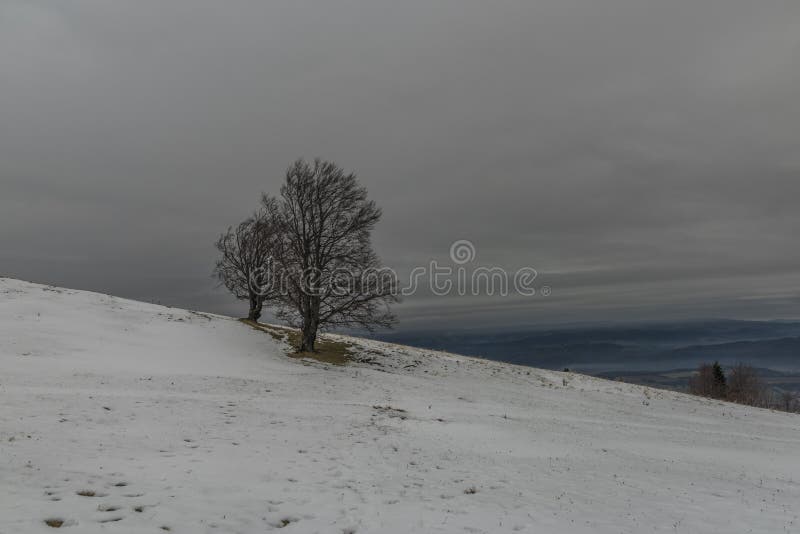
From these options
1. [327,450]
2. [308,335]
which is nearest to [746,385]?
[308,335]

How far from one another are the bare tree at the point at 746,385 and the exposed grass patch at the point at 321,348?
2849 inches

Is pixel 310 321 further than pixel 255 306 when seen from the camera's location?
No

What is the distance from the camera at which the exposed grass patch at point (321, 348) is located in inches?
1153

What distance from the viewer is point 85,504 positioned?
6.89 m

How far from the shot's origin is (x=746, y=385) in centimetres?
7656

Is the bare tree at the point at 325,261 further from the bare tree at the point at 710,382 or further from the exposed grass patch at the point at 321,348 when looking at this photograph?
the bare tree at the point at 710,382

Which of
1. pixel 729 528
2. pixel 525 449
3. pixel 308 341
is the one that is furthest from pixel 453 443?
pixel 308 341

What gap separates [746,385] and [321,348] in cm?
8387

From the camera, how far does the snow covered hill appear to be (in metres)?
7.71

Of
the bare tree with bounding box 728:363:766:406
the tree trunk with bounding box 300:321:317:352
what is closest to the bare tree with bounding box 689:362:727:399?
the bare tree with bounding box 728:363:766:406

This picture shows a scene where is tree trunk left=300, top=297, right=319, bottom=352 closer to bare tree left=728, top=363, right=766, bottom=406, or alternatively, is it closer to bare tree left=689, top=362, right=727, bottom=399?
bare tree left=689, top=362, right=727, bottom=399

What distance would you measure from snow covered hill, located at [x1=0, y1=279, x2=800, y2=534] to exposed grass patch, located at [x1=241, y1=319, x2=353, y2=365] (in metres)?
2.53

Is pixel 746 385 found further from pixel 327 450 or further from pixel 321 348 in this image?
pixel 327 450

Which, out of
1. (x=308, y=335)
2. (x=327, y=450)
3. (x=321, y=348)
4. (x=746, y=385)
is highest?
(x=308, y=335)
